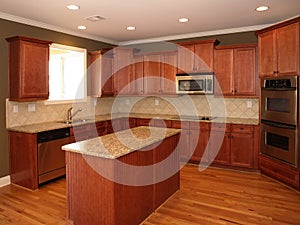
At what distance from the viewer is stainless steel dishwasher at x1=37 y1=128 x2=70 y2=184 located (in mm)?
3809

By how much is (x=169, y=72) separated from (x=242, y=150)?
2132 mm

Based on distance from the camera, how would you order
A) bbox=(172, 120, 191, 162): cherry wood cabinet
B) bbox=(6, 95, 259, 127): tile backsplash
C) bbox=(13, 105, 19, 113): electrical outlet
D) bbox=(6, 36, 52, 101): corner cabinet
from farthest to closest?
bbox=(172, 120, 191, 162): cherry wood cabinet → bbox=(6, 95, 259, 127): tile backsplash → bbox=(13, 105, 19, 113): electrical outlet → bbox=(6, 36, 52, 101): corner cabinet

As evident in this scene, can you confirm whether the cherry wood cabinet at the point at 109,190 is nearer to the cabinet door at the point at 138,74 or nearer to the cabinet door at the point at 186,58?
the cabinet door at the point at 186,58

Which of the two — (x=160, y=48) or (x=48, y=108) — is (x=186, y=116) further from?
(x=48, y=108)

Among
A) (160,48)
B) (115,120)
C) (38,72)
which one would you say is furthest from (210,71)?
(38,72)

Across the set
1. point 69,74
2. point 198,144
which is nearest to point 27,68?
point 69,74

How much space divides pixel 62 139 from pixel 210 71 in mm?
2951

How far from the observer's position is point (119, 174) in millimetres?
2369

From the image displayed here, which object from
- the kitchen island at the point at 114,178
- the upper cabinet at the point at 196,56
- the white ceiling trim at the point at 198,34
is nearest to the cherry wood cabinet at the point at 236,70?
the upper cabinet at the point at 196,56

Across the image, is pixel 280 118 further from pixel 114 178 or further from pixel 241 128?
pixel 114 178

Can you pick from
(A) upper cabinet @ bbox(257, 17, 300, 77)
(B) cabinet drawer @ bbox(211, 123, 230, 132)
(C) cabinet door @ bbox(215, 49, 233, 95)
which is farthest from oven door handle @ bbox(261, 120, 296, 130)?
(C) cabinet door @ bbox(215, 49, 233, 95)

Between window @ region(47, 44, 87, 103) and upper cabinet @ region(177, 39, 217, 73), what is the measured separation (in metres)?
2.03

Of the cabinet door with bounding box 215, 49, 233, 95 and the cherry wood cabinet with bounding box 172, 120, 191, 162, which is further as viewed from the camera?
the cherry wood cabinet with bounding box 172, 120, 191, 162

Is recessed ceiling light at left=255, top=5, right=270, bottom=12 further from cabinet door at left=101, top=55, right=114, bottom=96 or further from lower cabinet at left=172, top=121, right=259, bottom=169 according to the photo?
cabinet door at left=101, top=55, right=114, bottom=96
